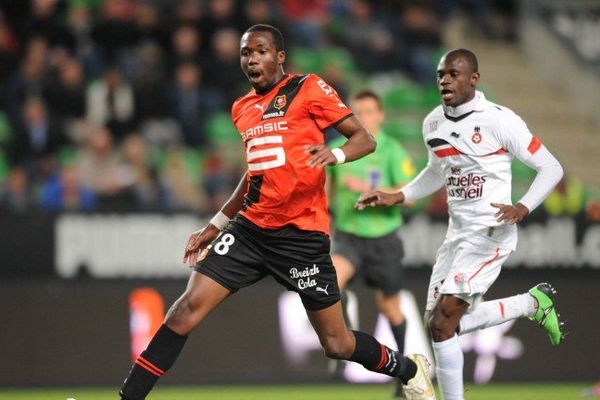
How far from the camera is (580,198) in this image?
14023 mm

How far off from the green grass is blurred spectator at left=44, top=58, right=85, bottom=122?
13.1 ft

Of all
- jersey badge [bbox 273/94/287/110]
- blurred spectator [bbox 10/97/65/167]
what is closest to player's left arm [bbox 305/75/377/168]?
jersey badge [bbox 273/94/287/110]

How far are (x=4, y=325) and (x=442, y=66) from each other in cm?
543

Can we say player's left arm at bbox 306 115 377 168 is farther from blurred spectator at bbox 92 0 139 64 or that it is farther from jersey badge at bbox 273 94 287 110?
blurred spectator at bbox 92 0 139 64

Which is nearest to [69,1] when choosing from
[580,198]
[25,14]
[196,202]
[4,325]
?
[25,14]

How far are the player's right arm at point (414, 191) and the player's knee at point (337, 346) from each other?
1.01 m

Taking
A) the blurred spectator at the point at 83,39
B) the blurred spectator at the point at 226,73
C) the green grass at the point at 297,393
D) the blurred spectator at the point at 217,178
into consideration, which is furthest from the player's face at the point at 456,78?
the blurred spectator at the point at 83,39

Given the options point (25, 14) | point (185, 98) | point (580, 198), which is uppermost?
point (25, 14)

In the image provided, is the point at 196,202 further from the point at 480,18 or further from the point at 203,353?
the point at 480,18

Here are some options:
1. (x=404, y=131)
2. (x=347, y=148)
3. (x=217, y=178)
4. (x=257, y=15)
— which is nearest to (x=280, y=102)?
(x=347, y=148)

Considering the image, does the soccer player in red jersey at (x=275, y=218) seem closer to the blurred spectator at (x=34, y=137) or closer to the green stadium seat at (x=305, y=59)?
the blurred spectator at (x=34, y=137)

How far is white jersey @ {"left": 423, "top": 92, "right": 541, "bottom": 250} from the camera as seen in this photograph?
7.83 metres

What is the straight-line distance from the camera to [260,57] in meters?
7.33

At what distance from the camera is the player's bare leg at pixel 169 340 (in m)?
7.26
